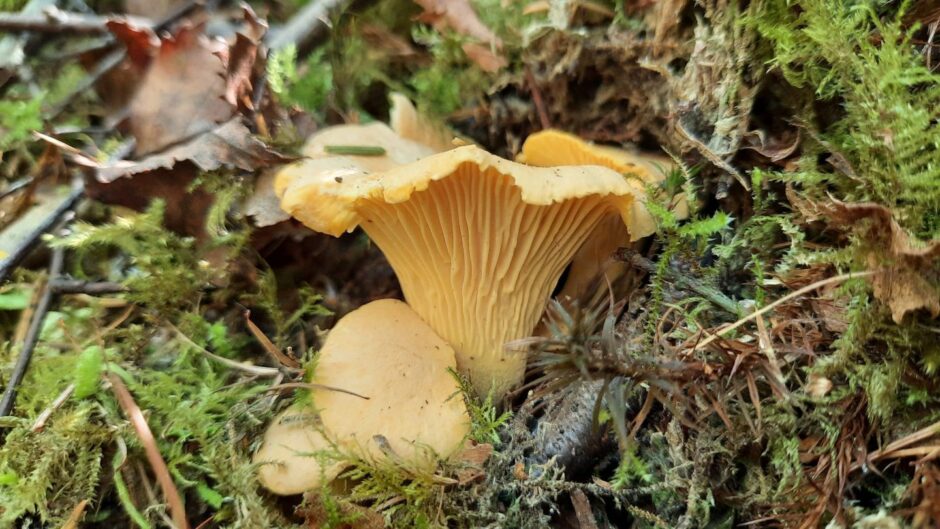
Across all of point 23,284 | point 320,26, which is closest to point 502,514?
point 23,284

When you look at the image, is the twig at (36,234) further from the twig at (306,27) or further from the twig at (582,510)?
the twig at (582,510)

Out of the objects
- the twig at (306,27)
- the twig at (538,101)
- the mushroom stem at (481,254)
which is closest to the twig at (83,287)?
the mushroom stem at (481,254)

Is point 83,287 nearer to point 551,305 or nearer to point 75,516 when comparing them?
point 75,516

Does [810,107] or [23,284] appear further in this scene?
[23,284]

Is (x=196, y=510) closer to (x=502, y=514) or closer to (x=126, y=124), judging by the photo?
(x=502, y=514)

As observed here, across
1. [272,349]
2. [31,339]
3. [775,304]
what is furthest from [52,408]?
[775,304]
